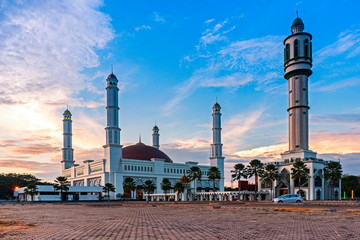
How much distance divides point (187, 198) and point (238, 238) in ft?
221

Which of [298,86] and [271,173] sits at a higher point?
[298,86]

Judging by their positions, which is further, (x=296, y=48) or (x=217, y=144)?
(x=217, y=144)

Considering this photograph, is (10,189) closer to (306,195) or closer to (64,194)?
(64,194)

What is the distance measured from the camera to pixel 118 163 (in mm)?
99438

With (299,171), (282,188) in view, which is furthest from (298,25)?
(282,188)

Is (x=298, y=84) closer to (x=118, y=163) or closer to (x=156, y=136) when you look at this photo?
(x=118, y=163)

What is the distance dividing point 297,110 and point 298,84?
22.1 ft

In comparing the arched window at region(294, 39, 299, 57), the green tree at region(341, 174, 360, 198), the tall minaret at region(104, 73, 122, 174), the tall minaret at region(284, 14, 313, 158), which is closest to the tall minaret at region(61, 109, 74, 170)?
the tall minaret at region(104, 73, 122, 174)

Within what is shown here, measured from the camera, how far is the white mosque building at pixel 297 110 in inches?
3061

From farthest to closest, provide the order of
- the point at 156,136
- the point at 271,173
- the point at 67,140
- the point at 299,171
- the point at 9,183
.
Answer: the point at 156,136 < the point at 67,140 < the point at 9,183 < the point at 271,173 < the point at 299,171

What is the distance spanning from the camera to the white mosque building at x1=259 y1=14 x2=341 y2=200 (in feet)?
255

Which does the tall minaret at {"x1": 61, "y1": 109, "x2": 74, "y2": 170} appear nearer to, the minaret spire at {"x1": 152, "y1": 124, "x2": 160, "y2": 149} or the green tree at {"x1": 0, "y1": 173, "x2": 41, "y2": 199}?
the green tree at {"x1": 0, "y1": 173, "x2": 41, "y2": 199}

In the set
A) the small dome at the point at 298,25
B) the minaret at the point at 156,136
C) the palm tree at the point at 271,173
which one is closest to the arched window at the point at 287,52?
the small dome at the point at 298,25

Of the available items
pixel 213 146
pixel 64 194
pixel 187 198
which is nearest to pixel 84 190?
pixel 64 194
